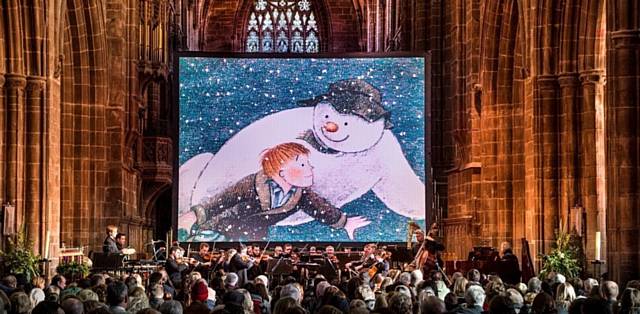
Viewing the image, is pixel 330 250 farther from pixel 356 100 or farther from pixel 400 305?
pixel 400 305

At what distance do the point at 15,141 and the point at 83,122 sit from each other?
6.68 metres

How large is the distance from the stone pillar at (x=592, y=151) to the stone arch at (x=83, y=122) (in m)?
12.9

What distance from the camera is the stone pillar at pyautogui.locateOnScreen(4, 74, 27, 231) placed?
28188 mm

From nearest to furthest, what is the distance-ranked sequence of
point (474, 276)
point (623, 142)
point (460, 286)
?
1. point (460, 286)
2. point (474, 276)
3. point (623, 142)

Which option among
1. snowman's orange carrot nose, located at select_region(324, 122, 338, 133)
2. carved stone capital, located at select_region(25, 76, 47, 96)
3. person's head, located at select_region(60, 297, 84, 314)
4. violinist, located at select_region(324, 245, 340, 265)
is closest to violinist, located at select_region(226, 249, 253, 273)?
violinist, located at select_region(324, 245, 340, 265)

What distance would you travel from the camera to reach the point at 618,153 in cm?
2338

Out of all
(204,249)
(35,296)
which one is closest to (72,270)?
(204,249)

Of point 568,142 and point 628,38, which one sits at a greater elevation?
point 628,38

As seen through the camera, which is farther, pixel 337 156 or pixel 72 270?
pixel 337 156

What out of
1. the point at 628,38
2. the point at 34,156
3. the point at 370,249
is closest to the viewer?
the point at 628,38

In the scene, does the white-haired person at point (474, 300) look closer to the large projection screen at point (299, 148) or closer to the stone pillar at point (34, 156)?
the stone pillar at point (34, 156)

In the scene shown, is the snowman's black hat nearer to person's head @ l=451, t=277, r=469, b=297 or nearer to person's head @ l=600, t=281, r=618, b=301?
person's head @ l=451, t=277, r=469, b=297

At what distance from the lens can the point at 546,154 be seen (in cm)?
2911

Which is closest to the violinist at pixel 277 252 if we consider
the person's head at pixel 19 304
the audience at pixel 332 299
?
the audience at pixel 332 299
